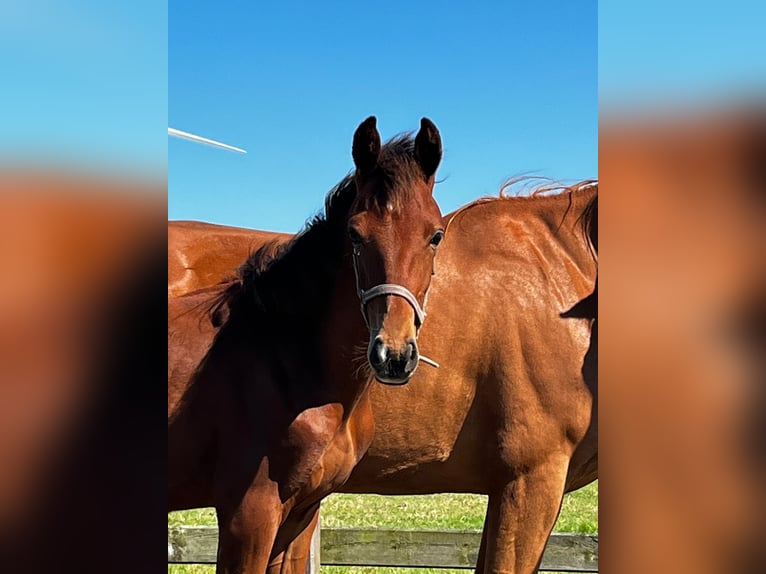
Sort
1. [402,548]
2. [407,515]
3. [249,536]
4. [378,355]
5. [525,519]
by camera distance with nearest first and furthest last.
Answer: [378,355] → [249,536] → [525,519] → [402,548] → [407,515]

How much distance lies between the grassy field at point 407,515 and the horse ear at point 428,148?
2.33 meters

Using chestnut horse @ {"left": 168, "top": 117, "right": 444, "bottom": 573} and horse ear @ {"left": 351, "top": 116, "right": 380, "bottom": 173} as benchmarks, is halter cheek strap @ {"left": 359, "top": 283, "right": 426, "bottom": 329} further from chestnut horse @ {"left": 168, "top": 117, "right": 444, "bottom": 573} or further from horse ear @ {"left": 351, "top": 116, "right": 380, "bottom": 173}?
horse ear @ {"left": 351, "top": 116, "right": 380, "bottom": 173}

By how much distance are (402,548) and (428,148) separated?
2704 millimetres

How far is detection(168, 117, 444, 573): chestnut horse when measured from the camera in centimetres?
221

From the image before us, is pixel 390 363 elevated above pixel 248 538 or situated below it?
above

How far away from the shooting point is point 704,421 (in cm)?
40

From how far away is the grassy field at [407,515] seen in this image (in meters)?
4.55

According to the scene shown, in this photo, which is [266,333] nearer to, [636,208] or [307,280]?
[307,280]

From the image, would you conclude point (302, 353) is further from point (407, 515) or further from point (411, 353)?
point (407, 515)

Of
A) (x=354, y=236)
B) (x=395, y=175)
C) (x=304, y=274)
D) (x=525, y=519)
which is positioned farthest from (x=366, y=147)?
(x=525, y=519)

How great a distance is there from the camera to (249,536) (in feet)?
7.25

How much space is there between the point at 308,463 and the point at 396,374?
0.44 metres

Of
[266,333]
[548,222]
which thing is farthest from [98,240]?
[548,222]

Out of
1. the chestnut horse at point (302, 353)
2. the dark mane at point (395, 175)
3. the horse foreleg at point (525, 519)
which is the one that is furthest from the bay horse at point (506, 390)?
the dark mane at point (395, 175)
